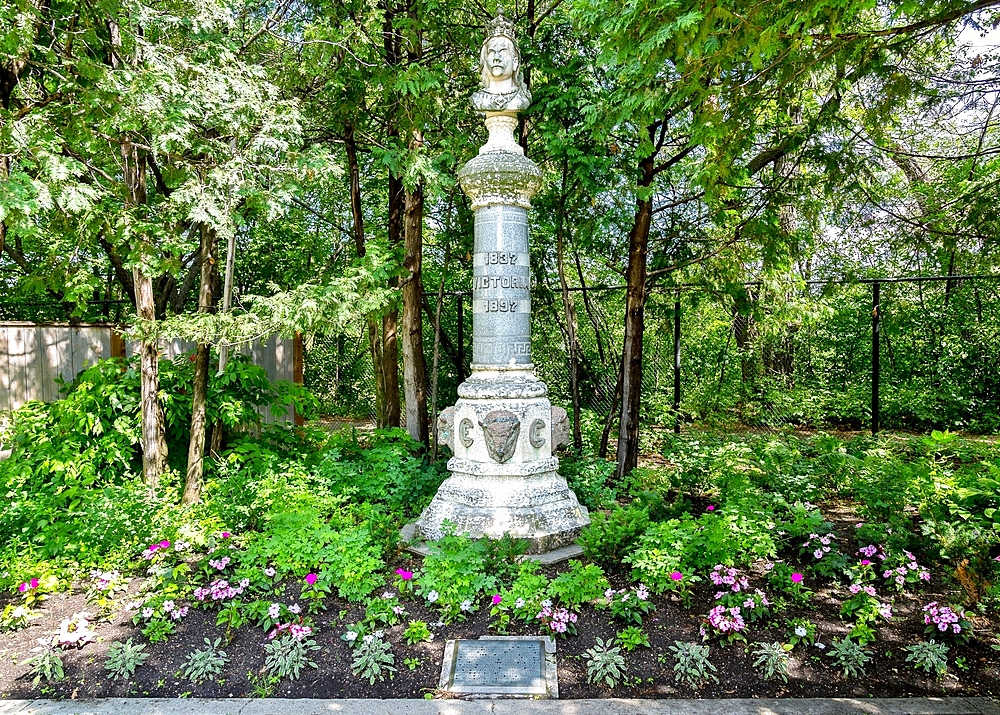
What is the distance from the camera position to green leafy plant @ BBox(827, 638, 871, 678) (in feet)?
10.9

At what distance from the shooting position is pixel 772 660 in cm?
333

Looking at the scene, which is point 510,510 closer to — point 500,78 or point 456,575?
point 456,575

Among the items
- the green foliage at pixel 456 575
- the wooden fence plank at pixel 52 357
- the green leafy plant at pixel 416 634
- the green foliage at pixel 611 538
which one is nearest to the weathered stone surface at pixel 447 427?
the green foliage at pixel 456 575

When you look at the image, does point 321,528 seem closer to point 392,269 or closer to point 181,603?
point 181,603

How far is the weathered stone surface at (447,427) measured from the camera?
5582mm

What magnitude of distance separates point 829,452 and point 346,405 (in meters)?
8.89

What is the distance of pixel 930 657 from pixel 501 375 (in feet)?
11.2

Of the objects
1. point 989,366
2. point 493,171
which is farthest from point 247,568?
point 989,366

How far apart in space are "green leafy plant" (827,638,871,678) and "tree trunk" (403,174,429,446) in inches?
195

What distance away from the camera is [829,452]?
7.16 metres

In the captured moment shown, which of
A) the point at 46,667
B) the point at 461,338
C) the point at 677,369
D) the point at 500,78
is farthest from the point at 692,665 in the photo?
the point at 677,369

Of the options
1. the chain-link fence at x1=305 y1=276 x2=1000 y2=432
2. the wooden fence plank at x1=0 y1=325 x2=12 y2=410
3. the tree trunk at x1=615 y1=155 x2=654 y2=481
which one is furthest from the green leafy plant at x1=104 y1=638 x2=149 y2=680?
the chain-link fence at x1=305 y1=276 x2=1000 y2=432

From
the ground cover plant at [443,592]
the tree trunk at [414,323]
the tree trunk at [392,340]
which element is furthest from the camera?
A: the tree trunk at [392,340]

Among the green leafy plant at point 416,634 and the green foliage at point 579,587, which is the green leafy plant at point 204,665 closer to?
the green leafy plant at point 416,634
